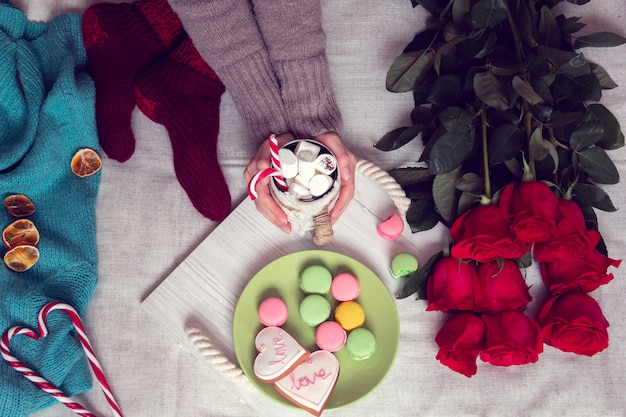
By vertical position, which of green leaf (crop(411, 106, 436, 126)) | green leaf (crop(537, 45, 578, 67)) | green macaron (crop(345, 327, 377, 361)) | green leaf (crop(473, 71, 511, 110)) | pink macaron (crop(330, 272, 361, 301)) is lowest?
green macaron (crop(345, 327, 377, 361))

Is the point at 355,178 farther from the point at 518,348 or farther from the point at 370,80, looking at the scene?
the point at 518,348

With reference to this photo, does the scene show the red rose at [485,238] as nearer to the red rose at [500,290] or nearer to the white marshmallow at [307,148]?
the red rose at [500,290]

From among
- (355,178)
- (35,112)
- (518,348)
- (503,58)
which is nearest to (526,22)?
(503,58)

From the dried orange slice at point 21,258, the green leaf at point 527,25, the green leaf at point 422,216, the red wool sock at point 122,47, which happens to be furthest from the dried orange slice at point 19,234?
the green leaf at point 527,25

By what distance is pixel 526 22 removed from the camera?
0.72 metres

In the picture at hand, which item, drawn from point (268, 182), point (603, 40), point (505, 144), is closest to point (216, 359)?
point (268, 182)

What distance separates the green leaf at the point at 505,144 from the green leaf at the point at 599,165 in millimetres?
85

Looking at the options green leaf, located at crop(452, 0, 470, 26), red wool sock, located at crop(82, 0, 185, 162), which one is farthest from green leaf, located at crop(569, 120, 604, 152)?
red wool sock, located at crop(82, 0, 185, 162)

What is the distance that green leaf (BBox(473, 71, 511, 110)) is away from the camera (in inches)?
26.1

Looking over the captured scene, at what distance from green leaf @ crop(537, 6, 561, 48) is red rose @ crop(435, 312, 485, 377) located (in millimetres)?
389

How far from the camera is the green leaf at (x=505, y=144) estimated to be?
2.19 ft

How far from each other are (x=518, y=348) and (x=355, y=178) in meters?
0.32

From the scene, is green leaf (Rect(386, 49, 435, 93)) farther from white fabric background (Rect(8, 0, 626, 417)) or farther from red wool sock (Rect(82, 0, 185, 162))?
red wool sock (Rect(82, 0, 185, 162))

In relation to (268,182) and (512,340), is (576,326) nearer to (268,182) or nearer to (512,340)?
(512,340)
